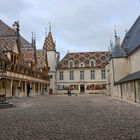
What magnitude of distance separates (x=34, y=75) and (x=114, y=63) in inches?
595

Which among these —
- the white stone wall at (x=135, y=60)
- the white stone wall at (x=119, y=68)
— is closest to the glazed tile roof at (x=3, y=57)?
the white stone wall at (x=119, y=68)

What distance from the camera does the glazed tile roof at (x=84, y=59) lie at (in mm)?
58438

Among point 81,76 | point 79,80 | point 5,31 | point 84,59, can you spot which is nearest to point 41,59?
point 79,80

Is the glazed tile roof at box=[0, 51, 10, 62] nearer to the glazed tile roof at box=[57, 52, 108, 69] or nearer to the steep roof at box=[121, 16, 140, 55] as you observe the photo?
the steep roof at box=[121, 16, 140, 55]

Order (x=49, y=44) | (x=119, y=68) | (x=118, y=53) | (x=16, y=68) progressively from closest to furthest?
(x=119, y=68) < (x=16, y=68) < (x=118, y=53) < (x=49, y=44)

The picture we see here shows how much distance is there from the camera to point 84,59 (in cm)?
5972

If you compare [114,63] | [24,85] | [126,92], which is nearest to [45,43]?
[24,85]

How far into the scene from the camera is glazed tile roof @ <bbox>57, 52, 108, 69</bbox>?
58438mm

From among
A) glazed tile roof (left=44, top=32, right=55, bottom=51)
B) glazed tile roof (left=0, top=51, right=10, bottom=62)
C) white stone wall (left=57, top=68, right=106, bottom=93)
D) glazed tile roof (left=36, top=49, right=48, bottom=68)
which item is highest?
glazed tile roof (left=44, top=32, right=55, bottom=51)

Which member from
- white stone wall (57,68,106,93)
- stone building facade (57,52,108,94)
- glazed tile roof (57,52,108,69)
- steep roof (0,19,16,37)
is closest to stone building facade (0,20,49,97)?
steep roof (0,19,16,37)

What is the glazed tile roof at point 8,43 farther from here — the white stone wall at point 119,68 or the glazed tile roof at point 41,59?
the glazed tile roof at point 41,59

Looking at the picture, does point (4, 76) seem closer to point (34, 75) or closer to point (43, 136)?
point (34, 75)

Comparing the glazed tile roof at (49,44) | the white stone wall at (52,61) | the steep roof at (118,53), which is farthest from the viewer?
the glazed tile roof at (49,44)

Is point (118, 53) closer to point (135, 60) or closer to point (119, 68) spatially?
point (119, 68)
